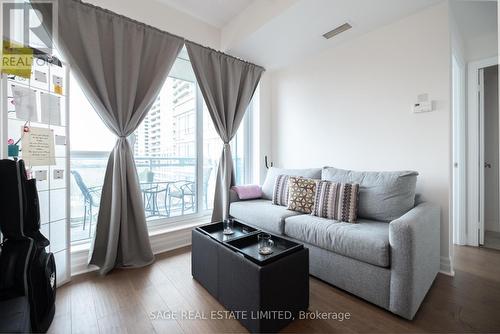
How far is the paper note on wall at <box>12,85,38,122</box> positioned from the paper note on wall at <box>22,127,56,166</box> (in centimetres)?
10

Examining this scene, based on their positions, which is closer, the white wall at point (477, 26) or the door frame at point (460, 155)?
the white wall at point (477, 26)

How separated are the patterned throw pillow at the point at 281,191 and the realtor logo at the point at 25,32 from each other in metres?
2.38

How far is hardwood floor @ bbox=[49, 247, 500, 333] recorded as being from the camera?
4.48 ft

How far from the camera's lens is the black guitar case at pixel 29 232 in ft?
4.18

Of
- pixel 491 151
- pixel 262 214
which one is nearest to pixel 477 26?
pixel 491 151

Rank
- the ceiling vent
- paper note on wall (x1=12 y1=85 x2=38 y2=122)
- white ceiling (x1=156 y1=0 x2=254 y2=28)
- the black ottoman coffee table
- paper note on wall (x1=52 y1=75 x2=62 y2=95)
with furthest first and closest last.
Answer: white ceiling (x1=156 y1=0 x2=254 y2=28)
the ceiling vent
paper note on wall (x1=52 y1=75 x2=62 y2=95)
paper note on wall (x1=12 y1=85 x2=38 y2=122)
the black ottoman coffee table

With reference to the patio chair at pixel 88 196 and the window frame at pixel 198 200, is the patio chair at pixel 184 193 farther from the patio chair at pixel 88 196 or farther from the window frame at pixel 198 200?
the patio chair at pixel 88 196

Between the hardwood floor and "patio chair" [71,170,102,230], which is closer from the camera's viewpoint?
the hardwood floor

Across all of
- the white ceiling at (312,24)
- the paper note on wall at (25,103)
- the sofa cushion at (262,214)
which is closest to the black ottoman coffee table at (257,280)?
the sofa cushion at (262,214)

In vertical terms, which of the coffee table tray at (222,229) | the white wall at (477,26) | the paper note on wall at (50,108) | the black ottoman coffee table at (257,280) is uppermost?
the white wall at (477,26)

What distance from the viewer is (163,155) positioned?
2.79m

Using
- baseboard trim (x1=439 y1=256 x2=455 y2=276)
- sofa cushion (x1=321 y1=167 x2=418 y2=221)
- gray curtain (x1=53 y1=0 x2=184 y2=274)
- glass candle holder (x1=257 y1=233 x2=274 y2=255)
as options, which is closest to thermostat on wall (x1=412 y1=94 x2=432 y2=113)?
sofa cushion (x1=321 y1=167 x2=418 y2=221)

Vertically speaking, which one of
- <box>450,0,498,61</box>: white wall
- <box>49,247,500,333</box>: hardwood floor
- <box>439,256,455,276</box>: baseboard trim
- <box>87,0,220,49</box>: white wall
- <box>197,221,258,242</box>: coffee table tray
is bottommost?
<box>49,247,500,333</box>: hardwood floor

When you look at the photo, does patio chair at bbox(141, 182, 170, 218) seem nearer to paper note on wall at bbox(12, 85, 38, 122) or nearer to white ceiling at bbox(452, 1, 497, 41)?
paper note on wall at bbox(12, 85, 38, 122)
